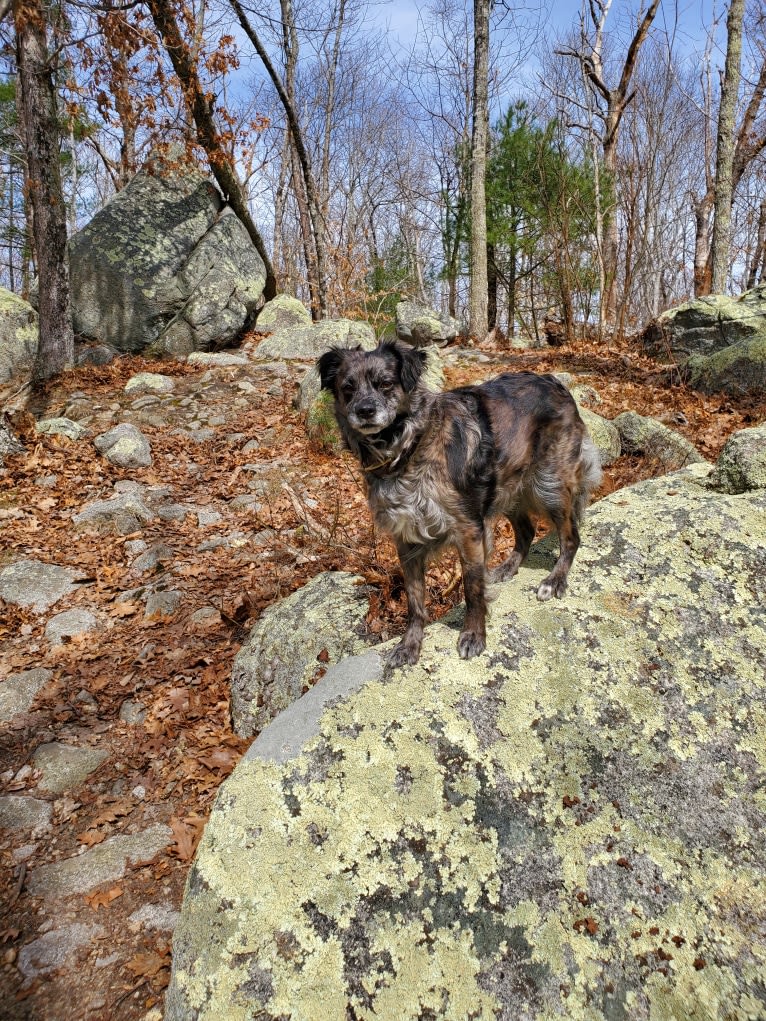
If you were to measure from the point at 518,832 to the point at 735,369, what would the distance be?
851 cm

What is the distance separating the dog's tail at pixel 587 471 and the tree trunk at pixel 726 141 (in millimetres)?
10138

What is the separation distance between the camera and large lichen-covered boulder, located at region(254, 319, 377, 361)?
Result: 1146cm

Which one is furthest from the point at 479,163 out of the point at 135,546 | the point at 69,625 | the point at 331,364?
the point at 69,625

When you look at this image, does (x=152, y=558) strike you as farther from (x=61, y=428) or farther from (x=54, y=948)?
(x=54, y=948)

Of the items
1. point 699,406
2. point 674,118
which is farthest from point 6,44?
point 674,118

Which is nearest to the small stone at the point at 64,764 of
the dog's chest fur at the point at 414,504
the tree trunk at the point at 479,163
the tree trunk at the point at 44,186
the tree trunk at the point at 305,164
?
the dog's chest fur at the point at 414,504

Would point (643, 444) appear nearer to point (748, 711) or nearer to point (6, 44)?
point (748, 711)

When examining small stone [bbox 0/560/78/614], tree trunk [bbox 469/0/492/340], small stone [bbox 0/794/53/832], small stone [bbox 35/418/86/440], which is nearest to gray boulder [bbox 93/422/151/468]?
small stone [bbox 35/418/86/440]

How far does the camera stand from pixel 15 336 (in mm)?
10086

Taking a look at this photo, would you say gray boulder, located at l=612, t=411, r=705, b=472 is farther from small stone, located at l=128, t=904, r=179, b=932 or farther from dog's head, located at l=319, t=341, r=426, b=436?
small stone, located at l=128, t=904, r=179, b=932

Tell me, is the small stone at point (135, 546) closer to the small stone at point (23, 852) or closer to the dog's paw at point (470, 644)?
the small stone at point (23, 852)

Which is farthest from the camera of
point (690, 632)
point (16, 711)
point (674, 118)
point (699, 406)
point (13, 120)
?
point (674, 118)

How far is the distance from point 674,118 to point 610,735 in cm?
2982

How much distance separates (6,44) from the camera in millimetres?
9070
